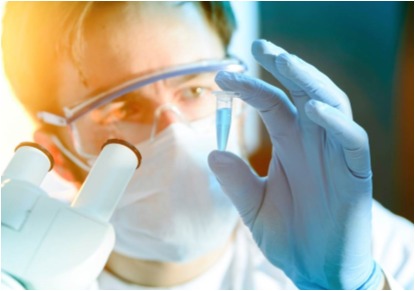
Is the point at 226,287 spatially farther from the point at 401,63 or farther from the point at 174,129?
the point at 401,63

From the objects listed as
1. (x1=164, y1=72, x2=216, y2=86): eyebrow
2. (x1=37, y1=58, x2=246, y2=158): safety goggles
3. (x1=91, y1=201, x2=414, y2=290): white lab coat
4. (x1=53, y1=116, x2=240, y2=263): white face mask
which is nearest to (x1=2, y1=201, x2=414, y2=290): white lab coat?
(x1=91, y1=201, x2=414, y2=290): white lab coat

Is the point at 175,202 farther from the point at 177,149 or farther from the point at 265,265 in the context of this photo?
the point at 265,265

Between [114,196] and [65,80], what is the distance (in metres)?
0.48

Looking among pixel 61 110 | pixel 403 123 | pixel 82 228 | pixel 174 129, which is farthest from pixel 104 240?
pixel 403 123

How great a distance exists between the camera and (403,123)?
1420 mm

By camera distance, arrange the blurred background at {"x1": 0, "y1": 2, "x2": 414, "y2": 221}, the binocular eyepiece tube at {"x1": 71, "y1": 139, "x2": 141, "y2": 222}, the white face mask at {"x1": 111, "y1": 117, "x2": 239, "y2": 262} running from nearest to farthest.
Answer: the binocular eyepiece tube at {"x1": 71, "y1": 139, "x2": 141, "y2": 222} < the white face mask at {"x1": 111, "y1": 117, "x2": 239, "y2": 262} < the blurred background at {"x1": 0, "y1": 2, "x2": 414, "y2": 221}

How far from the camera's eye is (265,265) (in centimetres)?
126

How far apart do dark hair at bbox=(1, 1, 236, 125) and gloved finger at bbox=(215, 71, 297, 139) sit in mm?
401

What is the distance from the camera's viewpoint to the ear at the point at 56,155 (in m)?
1.20

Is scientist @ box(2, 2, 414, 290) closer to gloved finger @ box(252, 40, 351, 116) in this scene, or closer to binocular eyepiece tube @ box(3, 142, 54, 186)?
gloved finger @ box(252, 40, 351, 116)

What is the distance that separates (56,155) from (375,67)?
114cm

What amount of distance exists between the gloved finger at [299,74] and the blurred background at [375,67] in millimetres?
504

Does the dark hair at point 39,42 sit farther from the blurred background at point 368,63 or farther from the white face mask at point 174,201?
the blurred background at point 368,63

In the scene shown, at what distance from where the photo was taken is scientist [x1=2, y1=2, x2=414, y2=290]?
3.26 feet
